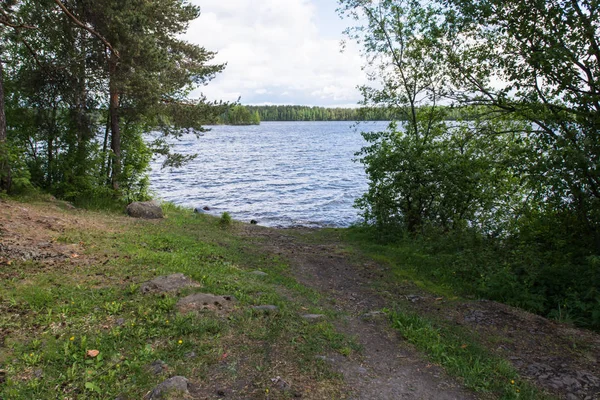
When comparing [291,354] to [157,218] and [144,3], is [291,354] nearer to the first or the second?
[157,218]

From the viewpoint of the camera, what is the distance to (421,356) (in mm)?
4844

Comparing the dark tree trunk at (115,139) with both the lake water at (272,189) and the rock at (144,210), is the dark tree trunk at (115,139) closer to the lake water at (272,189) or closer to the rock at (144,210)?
the rock at (144,210)

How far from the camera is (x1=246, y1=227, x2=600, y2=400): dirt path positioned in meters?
4.18

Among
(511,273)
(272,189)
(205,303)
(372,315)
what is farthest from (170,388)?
(272,189)

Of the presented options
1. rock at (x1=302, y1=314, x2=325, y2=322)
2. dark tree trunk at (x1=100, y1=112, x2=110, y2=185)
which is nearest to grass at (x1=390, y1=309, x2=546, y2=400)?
rock at (x1=302, y1=314, x2=325, y2=322)

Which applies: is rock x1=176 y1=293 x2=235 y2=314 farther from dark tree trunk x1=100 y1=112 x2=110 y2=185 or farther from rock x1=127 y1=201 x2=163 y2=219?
dark tree trunk x1=100 y1=112 x2=110 y2=185

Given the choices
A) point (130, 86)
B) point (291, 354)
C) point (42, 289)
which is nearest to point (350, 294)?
point (291, 354)

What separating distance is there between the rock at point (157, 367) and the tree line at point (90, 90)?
10.2 metres

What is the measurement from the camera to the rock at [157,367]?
3959 mm

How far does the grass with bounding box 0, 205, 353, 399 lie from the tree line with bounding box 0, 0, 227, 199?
7.31 m

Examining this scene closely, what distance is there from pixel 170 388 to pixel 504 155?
9142 millimetres

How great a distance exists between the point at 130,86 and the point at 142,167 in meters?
4.48

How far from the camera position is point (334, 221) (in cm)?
1988

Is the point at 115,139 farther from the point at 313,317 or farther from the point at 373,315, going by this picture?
the point at 373,315
